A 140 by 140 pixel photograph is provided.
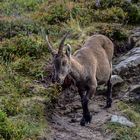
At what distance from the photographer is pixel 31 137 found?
967 centimetres

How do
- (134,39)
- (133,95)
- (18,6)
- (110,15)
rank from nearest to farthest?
(133,95)
(134,39)
(110,15)
(18,6)

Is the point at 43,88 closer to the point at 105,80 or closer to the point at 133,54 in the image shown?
the point at 105,80

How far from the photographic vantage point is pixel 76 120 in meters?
11.7

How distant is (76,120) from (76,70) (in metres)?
1.25

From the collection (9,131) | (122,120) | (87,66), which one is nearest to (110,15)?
(87,66)

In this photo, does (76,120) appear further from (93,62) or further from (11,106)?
(11,106)

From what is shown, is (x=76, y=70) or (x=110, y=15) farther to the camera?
(x=110, y=15)

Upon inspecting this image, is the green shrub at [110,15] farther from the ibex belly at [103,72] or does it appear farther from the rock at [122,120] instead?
the rock at [122,120]

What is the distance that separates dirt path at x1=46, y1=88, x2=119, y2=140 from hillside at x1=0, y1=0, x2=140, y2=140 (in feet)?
0.31

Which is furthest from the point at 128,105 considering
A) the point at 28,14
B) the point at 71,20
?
the point at 28,14

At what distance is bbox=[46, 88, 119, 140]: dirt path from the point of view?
1080 centimetres

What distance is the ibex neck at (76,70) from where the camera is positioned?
11.3 meters

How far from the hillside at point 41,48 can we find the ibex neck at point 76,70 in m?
1.00

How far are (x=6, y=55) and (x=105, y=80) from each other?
307 centimetres
